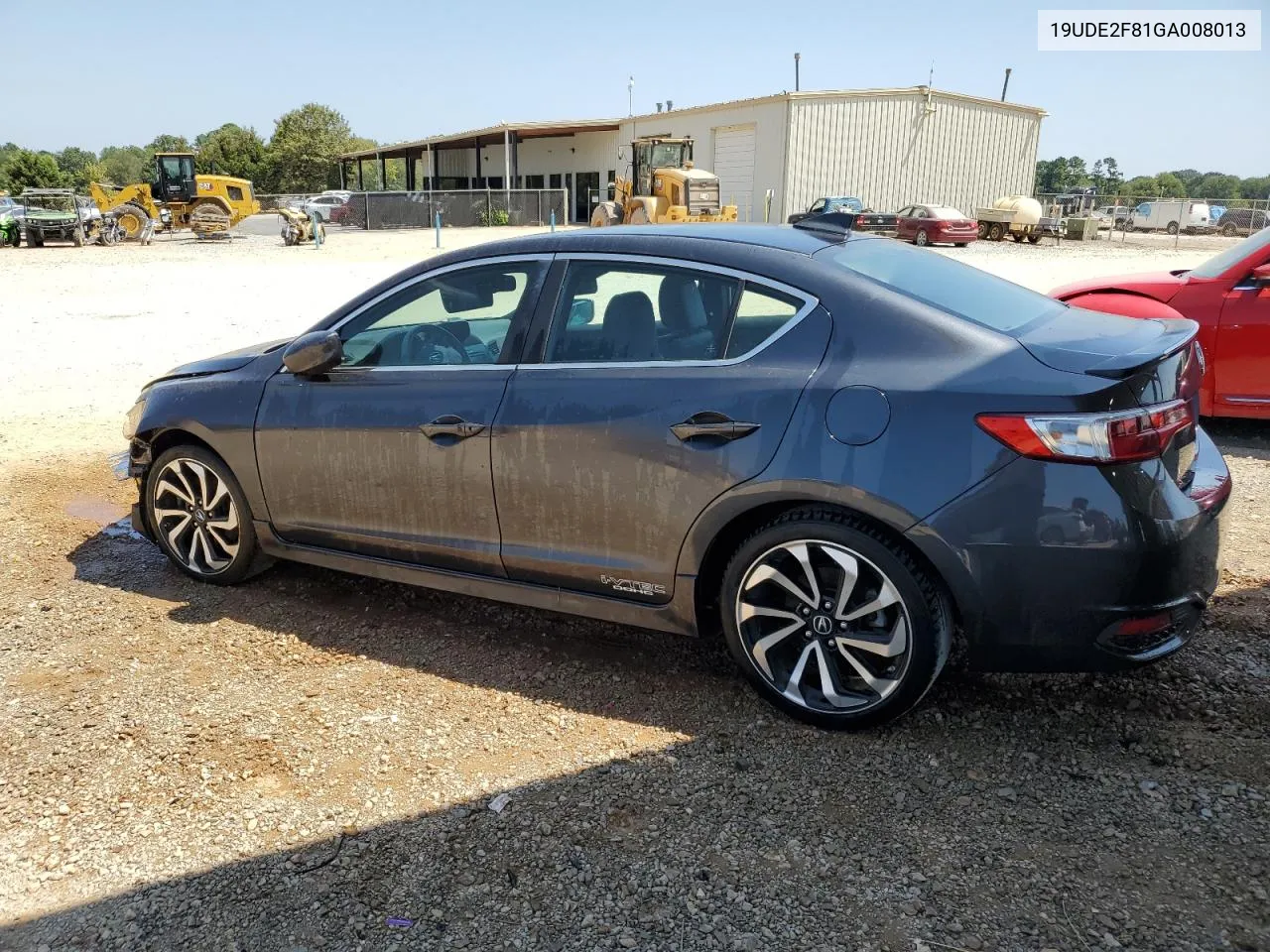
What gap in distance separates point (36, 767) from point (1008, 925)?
9.97 ft

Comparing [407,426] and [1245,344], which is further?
[1245,344]

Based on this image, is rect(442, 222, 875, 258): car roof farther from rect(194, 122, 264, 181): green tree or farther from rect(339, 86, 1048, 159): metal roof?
rect(194, 122, 264, 181): green tree

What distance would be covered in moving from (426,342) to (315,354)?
0.47 meters

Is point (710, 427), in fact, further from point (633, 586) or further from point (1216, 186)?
point (1216, 186)

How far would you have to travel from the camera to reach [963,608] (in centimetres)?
297

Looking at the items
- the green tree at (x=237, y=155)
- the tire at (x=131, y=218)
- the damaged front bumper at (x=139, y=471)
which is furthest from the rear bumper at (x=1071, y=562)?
the green tree at (x=237, y=155)

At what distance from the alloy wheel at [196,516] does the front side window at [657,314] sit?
192 centimetres

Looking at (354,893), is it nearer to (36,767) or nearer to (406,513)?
(36,767)

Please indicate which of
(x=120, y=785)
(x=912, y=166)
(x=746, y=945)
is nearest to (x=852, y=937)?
(x=746, y=945)

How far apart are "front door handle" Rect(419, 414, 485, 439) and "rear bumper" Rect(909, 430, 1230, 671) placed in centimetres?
168

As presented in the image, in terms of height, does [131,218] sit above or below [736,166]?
below

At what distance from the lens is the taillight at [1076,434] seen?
110 inches

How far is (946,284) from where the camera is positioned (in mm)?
3508

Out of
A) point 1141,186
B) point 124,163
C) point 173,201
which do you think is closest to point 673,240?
point 173,201
